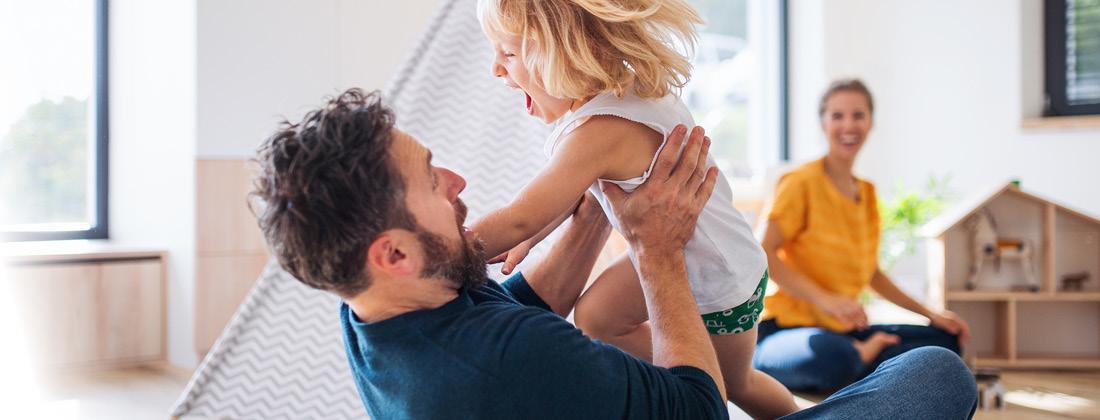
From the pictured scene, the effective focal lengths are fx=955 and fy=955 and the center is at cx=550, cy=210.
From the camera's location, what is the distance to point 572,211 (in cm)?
142

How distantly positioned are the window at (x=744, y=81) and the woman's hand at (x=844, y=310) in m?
2.78

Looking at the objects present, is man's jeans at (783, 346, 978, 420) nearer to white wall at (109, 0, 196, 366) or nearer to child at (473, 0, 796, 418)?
child at (473, 0, 796, 418)

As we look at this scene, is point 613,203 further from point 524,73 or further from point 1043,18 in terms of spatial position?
point 1043,18

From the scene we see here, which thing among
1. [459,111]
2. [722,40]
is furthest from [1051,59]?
[459,111]

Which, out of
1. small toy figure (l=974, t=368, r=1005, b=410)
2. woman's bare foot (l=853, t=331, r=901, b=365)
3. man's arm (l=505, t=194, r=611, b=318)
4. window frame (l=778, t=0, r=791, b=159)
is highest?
window frame (l=778, t=0, r=791, b=159)

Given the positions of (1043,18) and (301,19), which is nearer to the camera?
(301,19)

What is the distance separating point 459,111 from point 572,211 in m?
1.03

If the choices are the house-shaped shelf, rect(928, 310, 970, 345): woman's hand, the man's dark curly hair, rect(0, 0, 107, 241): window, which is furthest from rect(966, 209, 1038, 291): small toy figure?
rect(0, 0, 107, 241): window

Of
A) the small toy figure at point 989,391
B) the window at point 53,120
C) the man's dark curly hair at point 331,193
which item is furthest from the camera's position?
the window at point 53,120

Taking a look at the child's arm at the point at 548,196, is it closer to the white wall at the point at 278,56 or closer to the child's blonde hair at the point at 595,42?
the child's blonde hair at the point at 595,42

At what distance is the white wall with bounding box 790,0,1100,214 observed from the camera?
434 centimetres

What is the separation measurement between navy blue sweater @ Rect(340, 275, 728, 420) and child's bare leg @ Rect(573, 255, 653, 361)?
0.41 meters

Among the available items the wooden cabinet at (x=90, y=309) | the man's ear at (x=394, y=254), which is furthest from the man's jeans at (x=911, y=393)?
the wooden cabinet at (x=90, y=309)

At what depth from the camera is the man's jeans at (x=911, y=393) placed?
116cm
